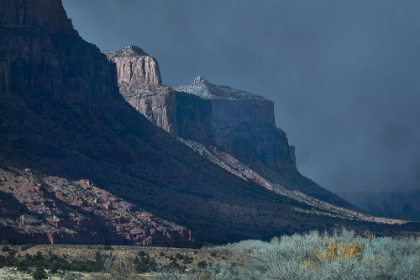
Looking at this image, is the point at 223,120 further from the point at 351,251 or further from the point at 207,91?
the point at 351,251

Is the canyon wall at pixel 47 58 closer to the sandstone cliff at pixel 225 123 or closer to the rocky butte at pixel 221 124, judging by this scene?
the rocky butte at pixel 221 124

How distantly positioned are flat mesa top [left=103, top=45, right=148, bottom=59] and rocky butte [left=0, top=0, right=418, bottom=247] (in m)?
16.6

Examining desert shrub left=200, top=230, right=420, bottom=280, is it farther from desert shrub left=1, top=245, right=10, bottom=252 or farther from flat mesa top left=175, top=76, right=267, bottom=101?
flat mesa top left=175, top=76, right=267, bottom=101

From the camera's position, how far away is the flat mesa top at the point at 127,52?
539ft

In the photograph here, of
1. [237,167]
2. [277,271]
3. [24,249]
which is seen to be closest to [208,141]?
[237,167]

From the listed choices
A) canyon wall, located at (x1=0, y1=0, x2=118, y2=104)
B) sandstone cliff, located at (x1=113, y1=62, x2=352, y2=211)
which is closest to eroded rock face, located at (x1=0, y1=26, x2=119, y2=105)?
canyon wall, located at (x1=0, y1=0, x2=118, y2=104)

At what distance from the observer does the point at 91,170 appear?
3903 inches

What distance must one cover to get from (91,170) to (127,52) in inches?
2740

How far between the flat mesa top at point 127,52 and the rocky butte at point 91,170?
16581mm

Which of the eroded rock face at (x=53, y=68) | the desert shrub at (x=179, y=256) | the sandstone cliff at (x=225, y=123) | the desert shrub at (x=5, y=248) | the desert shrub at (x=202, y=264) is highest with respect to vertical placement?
the sandstone cliff at (x=225, y=123)

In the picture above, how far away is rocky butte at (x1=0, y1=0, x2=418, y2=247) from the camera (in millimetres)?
83188

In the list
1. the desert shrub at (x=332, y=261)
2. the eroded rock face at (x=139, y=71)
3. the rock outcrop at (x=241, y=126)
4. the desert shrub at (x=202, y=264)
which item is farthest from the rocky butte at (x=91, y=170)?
the rock outcrop at (x=241, y=126)

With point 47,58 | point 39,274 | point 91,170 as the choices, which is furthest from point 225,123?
point 39,274

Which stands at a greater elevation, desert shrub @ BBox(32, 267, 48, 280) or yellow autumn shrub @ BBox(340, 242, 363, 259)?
yellow autumn shrub @ BBox(340, 242, 363, 259)
